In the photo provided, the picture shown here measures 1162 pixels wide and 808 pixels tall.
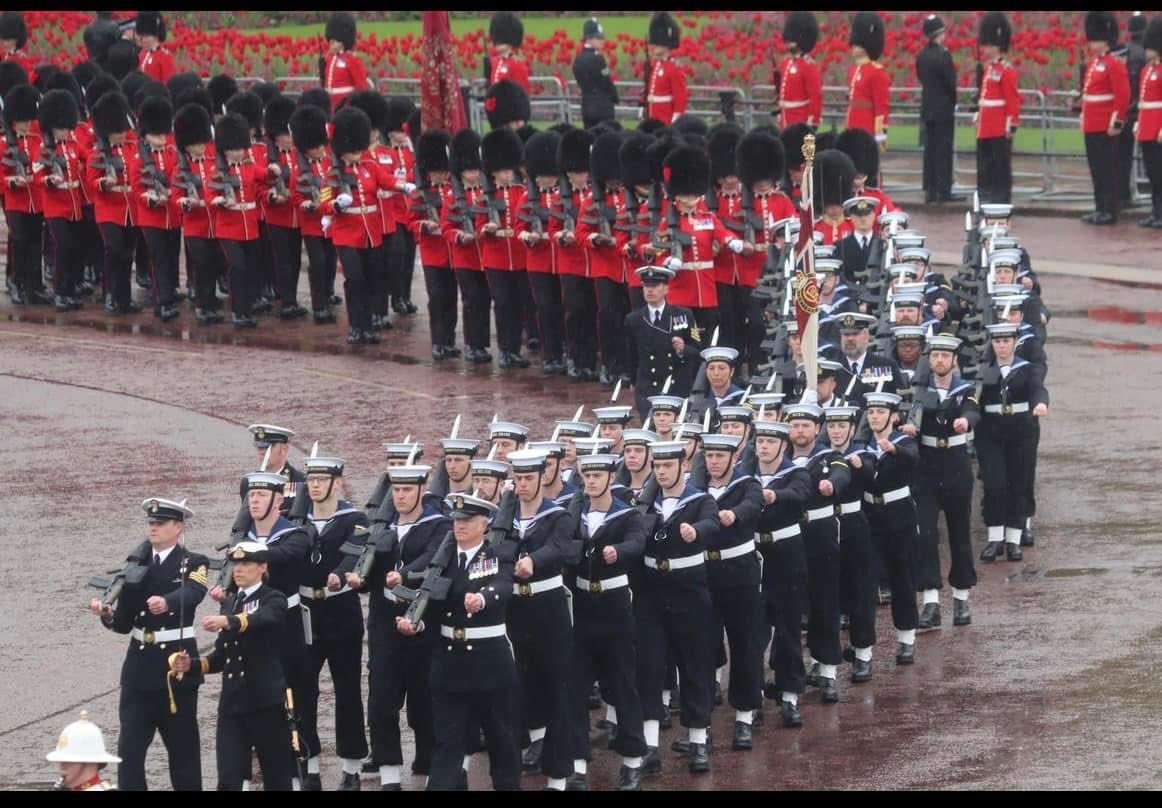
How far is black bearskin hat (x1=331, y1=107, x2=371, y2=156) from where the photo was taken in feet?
61.4

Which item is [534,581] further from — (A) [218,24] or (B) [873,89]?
(A) [218,24]

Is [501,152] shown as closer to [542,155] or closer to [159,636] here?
[542,155]

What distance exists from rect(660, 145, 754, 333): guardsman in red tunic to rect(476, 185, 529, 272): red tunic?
1615 millimetres

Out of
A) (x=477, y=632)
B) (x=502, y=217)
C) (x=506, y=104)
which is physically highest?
(x=506, y=104)

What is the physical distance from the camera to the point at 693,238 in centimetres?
1619

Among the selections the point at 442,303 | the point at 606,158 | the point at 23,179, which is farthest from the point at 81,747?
the point at 23,179

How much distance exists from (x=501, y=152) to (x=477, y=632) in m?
8.37

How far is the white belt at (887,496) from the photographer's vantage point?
12.1 metres

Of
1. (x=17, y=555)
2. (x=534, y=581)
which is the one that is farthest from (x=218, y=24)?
(x=534, y=581)

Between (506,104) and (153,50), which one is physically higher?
(153,50)

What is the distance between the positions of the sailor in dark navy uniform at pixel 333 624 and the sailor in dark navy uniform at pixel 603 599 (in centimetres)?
94

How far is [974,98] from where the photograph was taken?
24938mm

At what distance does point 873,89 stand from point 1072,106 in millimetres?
3119

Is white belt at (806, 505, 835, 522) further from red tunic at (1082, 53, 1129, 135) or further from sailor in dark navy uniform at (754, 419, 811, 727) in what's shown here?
red tunic at (1082, 53, 1129, 135)
